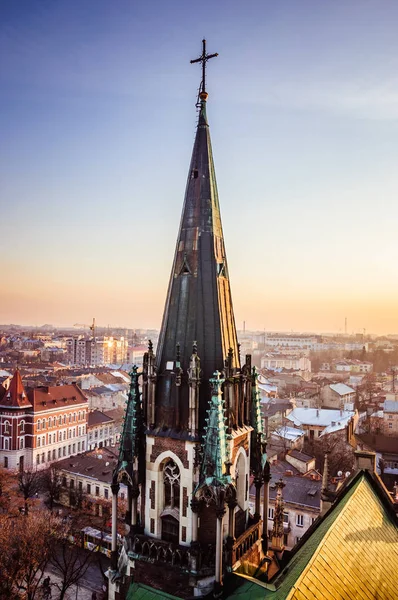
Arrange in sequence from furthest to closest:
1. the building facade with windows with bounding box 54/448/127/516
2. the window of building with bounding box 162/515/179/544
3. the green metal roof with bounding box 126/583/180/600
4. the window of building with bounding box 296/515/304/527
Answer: the building facade with windows with bounding box 54/448/127/516 < the window of building with bounding box 296/515/304/527 < the window of building with bounding box 162/515/179/544 < the green metal roof with bounding box 126/583/180/600

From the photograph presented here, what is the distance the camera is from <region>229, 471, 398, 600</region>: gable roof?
11703 millimetres

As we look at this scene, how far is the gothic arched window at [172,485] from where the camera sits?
48.1 ft

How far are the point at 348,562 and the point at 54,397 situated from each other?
228 ft

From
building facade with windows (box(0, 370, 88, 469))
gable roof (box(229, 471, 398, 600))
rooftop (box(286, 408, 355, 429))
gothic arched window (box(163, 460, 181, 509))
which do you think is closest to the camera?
gable roof (box(229, 471, 398, 600))

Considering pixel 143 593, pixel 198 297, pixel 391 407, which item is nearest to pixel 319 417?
pixel 391 407

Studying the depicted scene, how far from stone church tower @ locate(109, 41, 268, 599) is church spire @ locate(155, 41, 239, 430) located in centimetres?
3

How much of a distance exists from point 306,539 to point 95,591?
1203 inches

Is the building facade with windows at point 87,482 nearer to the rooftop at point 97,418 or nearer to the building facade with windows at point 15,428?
the building facade with windows at point 15,428

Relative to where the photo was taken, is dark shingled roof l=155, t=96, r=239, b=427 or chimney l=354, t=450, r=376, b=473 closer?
dark shingled roof l=155, t=96, r=239, b=427

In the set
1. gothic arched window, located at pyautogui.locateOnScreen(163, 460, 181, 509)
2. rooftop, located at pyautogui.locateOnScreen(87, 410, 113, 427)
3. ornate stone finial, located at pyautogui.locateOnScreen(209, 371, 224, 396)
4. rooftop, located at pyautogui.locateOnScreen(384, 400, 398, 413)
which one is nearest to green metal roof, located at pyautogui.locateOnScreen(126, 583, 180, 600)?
gothic arched window, located at pyautogui.locateOnScreen(163, 460, 181, 509)

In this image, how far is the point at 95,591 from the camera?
39.5m

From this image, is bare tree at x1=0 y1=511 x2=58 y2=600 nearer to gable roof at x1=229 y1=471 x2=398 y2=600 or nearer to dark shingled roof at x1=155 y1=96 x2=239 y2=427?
gable roof at x1=229 y1=471 x2=398 y2=600

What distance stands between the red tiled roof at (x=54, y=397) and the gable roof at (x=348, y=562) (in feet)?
206

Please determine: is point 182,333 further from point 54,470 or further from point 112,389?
point 112,389
